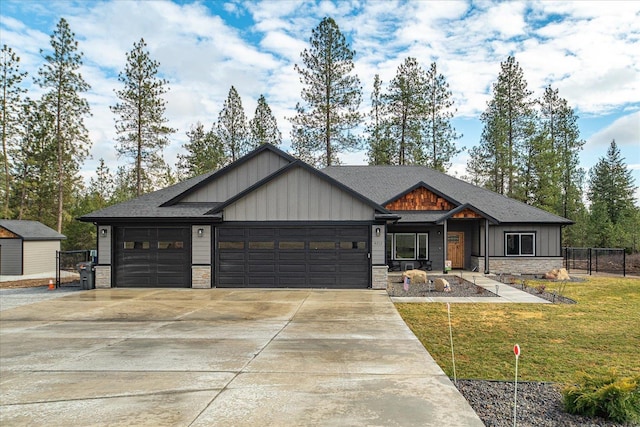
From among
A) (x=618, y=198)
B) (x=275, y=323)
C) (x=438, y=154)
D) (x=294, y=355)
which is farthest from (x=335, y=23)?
(x=618, y=198)

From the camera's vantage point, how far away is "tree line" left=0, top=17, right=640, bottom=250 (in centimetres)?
2703

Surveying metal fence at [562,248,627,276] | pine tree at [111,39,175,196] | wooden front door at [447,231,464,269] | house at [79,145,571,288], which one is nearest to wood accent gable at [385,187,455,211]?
wooden front door at [447,231,464,269]

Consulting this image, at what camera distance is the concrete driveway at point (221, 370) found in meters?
4.38

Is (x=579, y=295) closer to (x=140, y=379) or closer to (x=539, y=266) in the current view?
(x=539, y=266)

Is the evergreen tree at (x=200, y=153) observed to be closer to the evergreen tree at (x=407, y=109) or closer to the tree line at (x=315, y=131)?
the tree line at (x=315, y=131)

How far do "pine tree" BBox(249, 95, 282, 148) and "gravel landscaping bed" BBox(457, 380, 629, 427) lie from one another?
32.1 metres

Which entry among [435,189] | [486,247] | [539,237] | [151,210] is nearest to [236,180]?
[151,210]

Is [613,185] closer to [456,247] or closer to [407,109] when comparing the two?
[407,109]

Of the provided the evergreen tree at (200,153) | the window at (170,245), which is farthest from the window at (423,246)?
the evergreen tree at (200,153)

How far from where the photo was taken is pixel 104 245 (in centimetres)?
1535

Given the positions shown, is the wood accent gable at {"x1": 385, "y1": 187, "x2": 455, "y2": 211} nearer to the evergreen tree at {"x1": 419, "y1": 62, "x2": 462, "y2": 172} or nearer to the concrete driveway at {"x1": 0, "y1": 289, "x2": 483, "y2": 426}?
the concrete driveway at {"x1": 0, "y1": 289, "x2": 483, "y2": 426}

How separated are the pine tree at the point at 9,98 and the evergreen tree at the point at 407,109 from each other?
85.7ft

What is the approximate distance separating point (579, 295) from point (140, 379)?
1350 cm

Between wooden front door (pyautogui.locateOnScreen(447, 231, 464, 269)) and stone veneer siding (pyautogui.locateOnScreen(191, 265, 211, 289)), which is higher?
wooden front door (pyautogui.locateOnScreen(447, 231, 464, 269))
